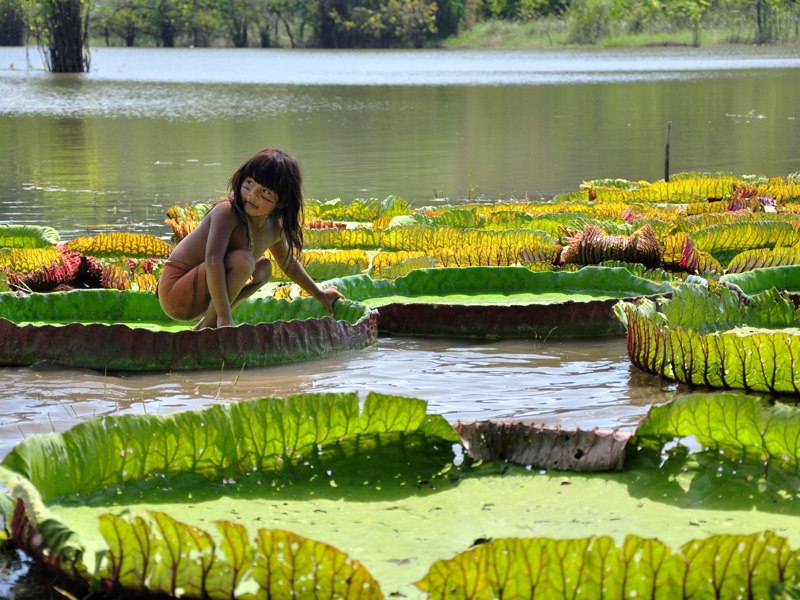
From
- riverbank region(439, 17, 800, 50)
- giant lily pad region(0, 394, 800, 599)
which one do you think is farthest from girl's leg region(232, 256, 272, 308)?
riverbank region(439, 17, 800, 50)

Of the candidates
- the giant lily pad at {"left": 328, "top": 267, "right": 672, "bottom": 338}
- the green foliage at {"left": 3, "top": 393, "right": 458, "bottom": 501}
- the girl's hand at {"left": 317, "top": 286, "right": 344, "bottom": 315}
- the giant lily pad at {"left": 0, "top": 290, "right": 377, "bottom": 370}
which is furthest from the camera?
the giant lily pad at {"left": 328, "top": 267, "right": 672, "bottom": 338}

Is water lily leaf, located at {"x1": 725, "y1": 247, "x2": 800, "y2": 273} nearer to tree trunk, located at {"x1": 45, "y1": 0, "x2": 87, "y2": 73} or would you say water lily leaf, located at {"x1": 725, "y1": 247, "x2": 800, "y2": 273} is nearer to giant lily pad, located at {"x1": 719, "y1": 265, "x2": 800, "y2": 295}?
giant lily pad, located at {"x1": 719, "y1": 265, "x2": 800, "y2": 295}

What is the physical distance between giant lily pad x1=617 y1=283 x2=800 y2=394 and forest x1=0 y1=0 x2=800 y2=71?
69.8 metres

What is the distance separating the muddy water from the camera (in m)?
4.22

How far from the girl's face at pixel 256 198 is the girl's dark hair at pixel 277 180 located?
17 mm

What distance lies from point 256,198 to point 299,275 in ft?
1.93

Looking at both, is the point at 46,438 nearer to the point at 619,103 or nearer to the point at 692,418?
the point at 692,418

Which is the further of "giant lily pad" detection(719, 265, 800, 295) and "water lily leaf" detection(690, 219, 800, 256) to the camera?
"water lily leaf" detection(690, 219, 800, 256)

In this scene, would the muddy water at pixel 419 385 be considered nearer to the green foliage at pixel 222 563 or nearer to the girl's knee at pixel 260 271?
the girl's knee at pixel 260 271

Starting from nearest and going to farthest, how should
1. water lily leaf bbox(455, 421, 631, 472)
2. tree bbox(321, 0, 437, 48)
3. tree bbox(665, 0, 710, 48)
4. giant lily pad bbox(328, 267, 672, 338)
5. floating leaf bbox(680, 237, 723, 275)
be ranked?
water lily leaf bbox(455, 421, 631, 472), giant lily pad bbox(328, 267, 672, 338), floating leaf bbox(680, 237, 723, 275), tree bbox(665, 0, 710, 48), tree bbox(321, 0, 437, 48)

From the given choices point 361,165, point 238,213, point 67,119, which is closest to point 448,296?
point 238,213

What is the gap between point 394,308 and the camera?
5516 millimetres

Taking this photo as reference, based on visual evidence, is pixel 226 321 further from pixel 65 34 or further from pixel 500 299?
pixel 65 34

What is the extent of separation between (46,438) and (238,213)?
7.48 feet
